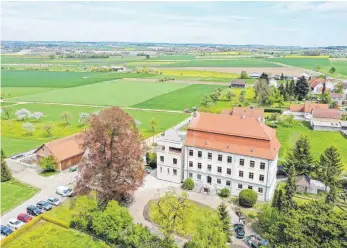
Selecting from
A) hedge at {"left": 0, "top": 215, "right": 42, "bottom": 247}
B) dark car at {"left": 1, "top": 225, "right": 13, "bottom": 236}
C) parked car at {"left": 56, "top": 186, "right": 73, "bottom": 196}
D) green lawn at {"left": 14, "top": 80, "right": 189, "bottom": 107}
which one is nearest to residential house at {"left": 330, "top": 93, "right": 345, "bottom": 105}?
green lawn at {"left": 14, "top": 80, "right": 189, "bottom": 107}

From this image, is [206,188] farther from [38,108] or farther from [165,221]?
[38,108]

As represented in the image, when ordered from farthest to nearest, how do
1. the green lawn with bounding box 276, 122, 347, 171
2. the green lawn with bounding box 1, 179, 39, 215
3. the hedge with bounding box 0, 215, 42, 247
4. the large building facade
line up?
the green lawn with bounding box 276, 122, 347, 171 → the large building facade → the green lawn with bounding box 1, 179, 39, 215 → the hedge with bounding box 0, 215, 42, 247

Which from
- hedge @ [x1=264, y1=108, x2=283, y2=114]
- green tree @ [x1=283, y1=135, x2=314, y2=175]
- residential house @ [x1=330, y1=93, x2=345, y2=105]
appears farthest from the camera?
residential house @ [x1=330, y1=93, x2=345, y2=105]

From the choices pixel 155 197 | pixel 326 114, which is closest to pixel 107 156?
pixel 155 197

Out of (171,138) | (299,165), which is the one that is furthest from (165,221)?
(299,165)

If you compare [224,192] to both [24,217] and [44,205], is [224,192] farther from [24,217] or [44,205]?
[24,217]

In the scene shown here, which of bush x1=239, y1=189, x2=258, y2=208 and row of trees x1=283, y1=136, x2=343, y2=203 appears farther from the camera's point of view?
row of trees x1=283, y1=136, x2=343, y2=203

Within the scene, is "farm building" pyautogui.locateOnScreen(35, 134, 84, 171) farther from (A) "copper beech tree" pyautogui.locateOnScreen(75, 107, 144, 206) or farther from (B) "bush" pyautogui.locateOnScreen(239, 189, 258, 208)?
(B) "bush" pyautogui.locateOnScreen(239, 189, 258, 208)
